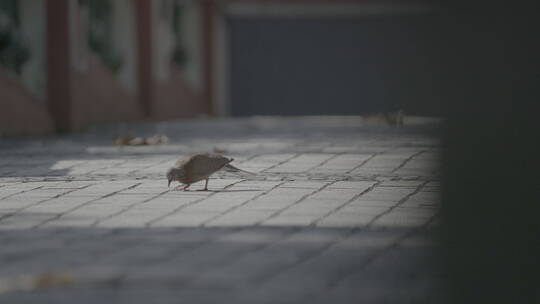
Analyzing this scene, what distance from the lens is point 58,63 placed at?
13898 mm

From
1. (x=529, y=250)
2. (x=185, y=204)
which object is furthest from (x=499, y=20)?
(x=185, y=204)

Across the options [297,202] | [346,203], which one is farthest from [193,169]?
[346,203]

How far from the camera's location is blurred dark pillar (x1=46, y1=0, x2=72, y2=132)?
13.8m

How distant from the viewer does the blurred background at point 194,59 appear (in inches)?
539

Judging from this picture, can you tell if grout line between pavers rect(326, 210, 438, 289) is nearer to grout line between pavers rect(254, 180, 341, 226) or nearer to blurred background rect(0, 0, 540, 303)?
blurred background rect(0, 0, 540, 303)

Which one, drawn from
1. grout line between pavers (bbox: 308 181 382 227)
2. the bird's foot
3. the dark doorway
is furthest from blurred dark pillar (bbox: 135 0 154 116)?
grout line between pavers (bbox: 308 181 382 227)

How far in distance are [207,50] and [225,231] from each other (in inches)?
820

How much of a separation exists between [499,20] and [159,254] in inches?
103

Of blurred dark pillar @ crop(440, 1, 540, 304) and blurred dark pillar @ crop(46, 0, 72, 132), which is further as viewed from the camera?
blurred dark pillar @ crop(46, 0, 72, 132)

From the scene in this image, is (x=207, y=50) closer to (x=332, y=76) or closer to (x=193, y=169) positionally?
(x=332, y=76)

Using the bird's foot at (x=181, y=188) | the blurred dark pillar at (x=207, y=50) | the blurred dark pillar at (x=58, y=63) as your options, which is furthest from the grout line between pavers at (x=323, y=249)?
the blurred dark pillar at (x=207, y=50)

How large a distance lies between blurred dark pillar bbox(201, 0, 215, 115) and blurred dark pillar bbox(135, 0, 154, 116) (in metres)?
5.71

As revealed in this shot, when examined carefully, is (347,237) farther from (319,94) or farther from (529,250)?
(319,94)

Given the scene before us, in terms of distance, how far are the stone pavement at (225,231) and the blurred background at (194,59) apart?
487 centimetres
